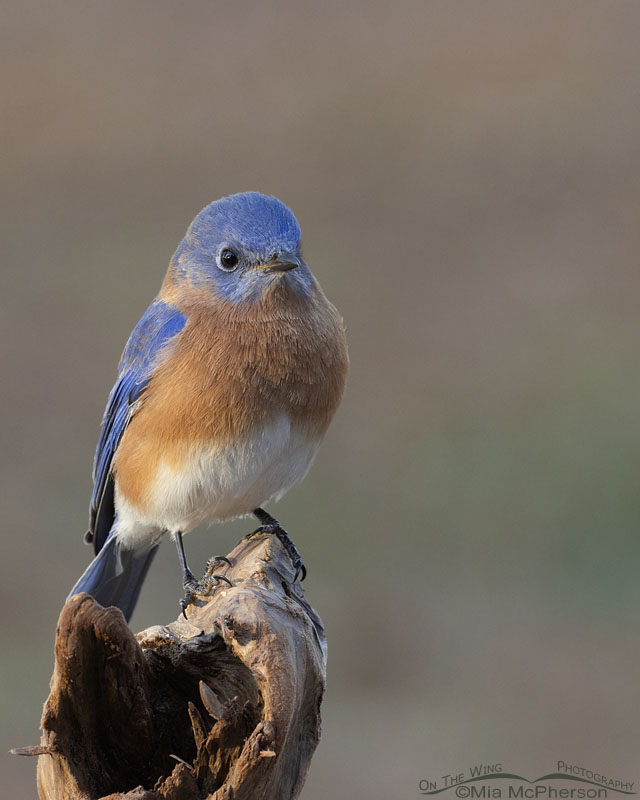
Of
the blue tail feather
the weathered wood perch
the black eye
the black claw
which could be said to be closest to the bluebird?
the black eye

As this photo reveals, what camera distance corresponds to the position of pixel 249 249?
4.28m

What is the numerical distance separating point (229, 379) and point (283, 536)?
750 millimetres

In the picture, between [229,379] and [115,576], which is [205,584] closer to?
[229,379]

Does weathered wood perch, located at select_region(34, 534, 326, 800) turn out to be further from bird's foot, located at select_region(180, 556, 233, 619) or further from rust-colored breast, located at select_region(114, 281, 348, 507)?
rust-colored breast, located at select_region(114, 281, 348, 507)

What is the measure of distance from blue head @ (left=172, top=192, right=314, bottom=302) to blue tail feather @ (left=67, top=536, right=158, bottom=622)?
50.7 inches

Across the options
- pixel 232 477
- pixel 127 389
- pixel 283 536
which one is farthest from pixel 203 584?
pixel 127 389

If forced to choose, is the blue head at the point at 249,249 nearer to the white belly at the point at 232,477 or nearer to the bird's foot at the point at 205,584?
the white belly at the point at 232,477

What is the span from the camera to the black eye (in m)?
4.36

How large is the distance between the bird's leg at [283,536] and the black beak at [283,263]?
1053 mm

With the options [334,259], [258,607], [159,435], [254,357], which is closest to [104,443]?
[159,435]

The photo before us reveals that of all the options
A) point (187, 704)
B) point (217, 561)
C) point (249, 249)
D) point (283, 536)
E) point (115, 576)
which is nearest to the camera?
point (187, 704)

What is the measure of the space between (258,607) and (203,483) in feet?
3.59

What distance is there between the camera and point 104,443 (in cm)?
482

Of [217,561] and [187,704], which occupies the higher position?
[217,561]
